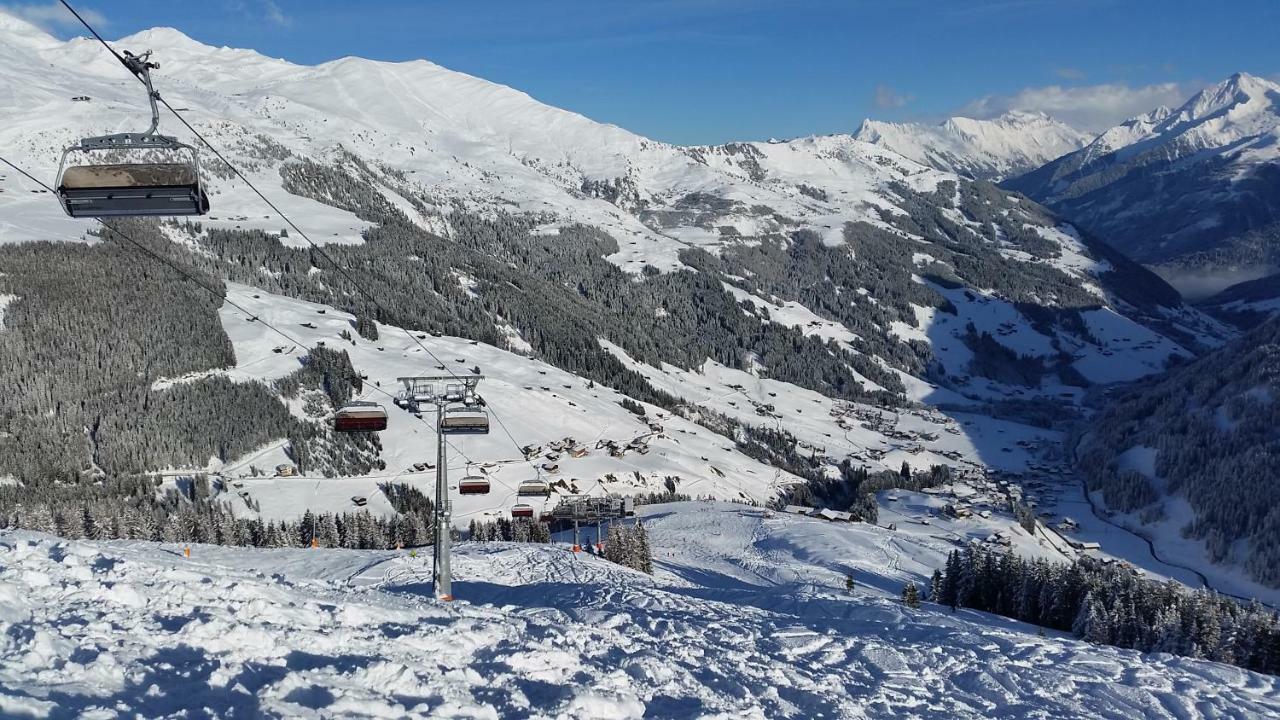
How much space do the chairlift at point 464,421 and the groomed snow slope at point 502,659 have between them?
251 inches

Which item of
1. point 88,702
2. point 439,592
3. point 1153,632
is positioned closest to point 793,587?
point 1153,632

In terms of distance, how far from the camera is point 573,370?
7731 inches

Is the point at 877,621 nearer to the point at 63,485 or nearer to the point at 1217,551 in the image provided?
the point at 63,485

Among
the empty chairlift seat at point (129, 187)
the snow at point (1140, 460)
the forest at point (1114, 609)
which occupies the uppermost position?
the empty chairlift seat at point (129, 187)

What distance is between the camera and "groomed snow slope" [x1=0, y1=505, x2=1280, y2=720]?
40.3 feet

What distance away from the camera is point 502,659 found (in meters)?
15.6

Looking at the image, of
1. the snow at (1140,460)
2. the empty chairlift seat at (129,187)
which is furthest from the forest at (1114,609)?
the snow at (1140,460)

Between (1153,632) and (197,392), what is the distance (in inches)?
4914

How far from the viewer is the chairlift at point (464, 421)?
104 ft

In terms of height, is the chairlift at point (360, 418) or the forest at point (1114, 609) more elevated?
the chairlift at point (360, 418)

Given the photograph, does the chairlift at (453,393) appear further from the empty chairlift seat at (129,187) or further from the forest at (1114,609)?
the forest at (1114,609)

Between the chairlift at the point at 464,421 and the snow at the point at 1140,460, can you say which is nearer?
the chairlift at the point at 464,421

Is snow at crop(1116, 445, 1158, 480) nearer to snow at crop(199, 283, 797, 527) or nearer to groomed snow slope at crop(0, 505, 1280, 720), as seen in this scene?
snow at crop(199, 283, 797, 527)

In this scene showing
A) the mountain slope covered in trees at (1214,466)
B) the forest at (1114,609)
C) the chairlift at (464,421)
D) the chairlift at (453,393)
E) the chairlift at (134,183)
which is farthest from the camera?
the mountain slope covered in trees at (1214,466)
